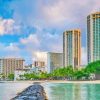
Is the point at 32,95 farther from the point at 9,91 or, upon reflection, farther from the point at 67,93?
the point at 9,91

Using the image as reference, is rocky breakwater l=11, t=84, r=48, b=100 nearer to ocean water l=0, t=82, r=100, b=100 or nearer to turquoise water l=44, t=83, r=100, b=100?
ocean water l=0, t=82, r=100, b=100

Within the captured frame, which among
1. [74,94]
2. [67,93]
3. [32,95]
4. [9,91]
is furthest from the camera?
[9,91]

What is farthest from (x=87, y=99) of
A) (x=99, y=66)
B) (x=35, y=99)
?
(x=99, y=66)

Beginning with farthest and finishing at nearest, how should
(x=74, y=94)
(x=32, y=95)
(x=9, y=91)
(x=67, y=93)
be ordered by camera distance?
(x=9, y=91) < (x=67, y=93) < (x=74, y=94) < (x=32, y=95)

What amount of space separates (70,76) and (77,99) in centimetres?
13480

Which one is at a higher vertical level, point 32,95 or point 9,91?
point 32,95

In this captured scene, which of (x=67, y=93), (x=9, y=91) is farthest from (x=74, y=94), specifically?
(x=9, y=91)

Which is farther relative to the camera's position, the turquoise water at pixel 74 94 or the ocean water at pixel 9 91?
the ocean water at pixel 9 91

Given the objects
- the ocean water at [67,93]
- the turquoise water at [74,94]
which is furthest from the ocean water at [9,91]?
Result: the turquoise water at [74,94]

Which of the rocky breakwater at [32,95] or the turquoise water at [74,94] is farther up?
the rocky breakwater at [32,95]

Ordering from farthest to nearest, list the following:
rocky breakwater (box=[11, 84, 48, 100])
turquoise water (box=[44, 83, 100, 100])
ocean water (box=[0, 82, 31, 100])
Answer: ocean water (box=[0, 82, 31, 100])
turquoise water (box=[44, 83, 100, 100])
rocky breakwater (box=[11, 84, 48, 100])

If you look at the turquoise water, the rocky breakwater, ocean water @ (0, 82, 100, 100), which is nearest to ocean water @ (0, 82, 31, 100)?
ocean water @ (0, 82, 100, 100)

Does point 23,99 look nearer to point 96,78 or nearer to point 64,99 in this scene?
point 64,99

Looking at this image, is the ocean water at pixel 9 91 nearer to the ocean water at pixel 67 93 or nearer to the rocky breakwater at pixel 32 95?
the ocean water at pixel 67 93
